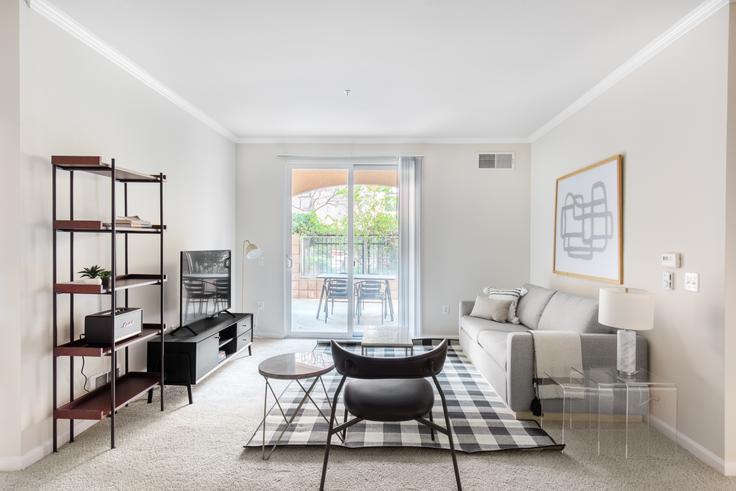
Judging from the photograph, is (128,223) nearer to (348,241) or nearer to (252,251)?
(252,251)

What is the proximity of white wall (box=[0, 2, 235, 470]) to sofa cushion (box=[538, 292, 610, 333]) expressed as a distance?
140 inches

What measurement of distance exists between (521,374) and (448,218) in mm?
2708

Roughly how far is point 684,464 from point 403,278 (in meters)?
3.32

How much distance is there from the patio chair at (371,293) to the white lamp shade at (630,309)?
309 centimetres

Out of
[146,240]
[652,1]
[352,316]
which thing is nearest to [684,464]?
[652,1]

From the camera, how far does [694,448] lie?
2.42 meters

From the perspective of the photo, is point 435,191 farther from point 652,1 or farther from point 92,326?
point 92,326

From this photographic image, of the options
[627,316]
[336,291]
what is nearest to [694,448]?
[627,316]

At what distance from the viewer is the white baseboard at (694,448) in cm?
221

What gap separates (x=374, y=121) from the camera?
14.8 ft

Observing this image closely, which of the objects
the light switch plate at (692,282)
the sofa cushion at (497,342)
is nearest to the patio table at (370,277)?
the sofa cushion at (497,342)

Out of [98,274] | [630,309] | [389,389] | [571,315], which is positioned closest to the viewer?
[389,389]

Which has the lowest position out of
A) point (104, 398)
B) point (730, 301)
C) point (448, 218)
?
point (104, 398)

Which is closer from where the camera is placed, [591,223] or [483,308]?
[591,223]
